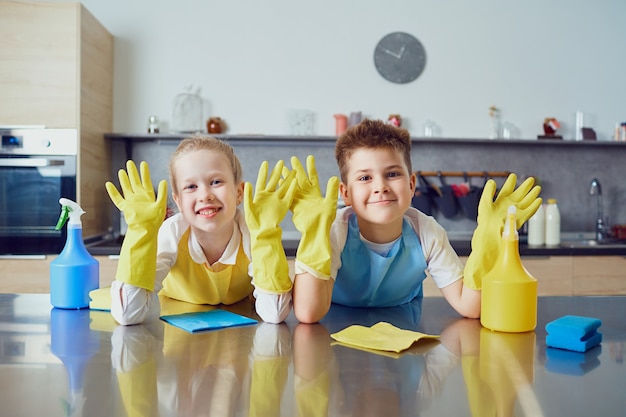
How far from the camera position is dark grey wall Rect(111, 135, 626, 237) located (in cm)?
318

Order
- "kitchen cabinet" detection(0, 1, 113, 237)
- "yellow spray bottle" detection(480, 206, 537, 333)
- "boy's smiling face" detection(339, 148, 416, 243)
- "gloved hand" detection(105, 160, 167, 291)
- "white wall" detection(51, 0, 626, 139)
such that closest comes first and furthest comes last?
"yellow spray bottle" detection(480, 206, 537, 333), "gloved hand" detection(105, 160, 167, 291), "boy's smiling face" detection(339, 148, 416, 243), "kitchen cabinet" detection(0, 1, 113, 237), "white wall" detection(51, 0, 626, 139)

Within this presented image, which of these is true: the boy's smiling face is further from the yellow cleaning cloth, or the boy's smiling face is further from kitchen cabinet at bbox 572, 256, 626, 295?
kitchen cabinet at bbox 572, 256, 626, 295

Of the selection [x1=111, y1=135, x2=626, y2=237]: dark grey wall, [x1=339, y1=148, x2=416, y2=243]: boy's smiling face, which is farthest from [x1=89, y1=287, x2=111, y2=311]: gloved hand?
[x1=111, y1=135, x2=626, y2=237]: dark grey wall

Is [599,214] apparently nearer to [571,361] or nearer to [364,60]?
[364,60]

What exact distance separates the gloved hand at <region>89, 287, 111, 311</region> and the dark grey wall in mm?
1965

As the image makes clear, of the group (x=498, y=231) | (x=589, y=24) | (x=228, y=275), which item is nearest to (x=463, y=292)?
(x=498, y=231)

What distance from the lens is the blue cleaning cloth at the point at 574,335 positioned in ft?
2.93

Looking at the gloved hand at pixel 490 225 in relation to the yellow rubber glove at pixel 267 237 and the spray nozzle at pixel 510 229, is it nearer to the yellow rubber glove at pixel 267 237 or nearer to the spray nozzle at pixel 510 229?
the spray nozzle at pixel 510 229

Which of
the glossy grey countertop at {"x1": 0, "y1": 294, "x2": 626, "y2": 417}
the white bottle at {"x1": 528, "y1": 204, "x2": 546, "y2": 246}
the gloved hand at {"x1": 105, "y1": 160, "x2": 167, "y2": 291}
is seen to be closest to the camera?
the glossy grey countertop at {"x1": 0, "y1": 294, "x2": 626, "y2": 417}

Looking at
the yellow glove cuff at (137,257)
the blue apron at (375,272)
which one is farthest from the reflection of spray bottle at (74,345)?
the blue apron at (375,272)

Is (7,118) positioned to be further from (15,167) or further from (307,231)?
(307,231)

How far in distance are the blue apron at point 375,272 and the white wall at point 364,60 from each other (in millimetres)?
1930

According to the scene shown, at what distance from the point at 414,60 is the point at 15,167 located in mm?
1976

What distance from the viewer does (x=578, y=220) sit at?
332 centimetres
